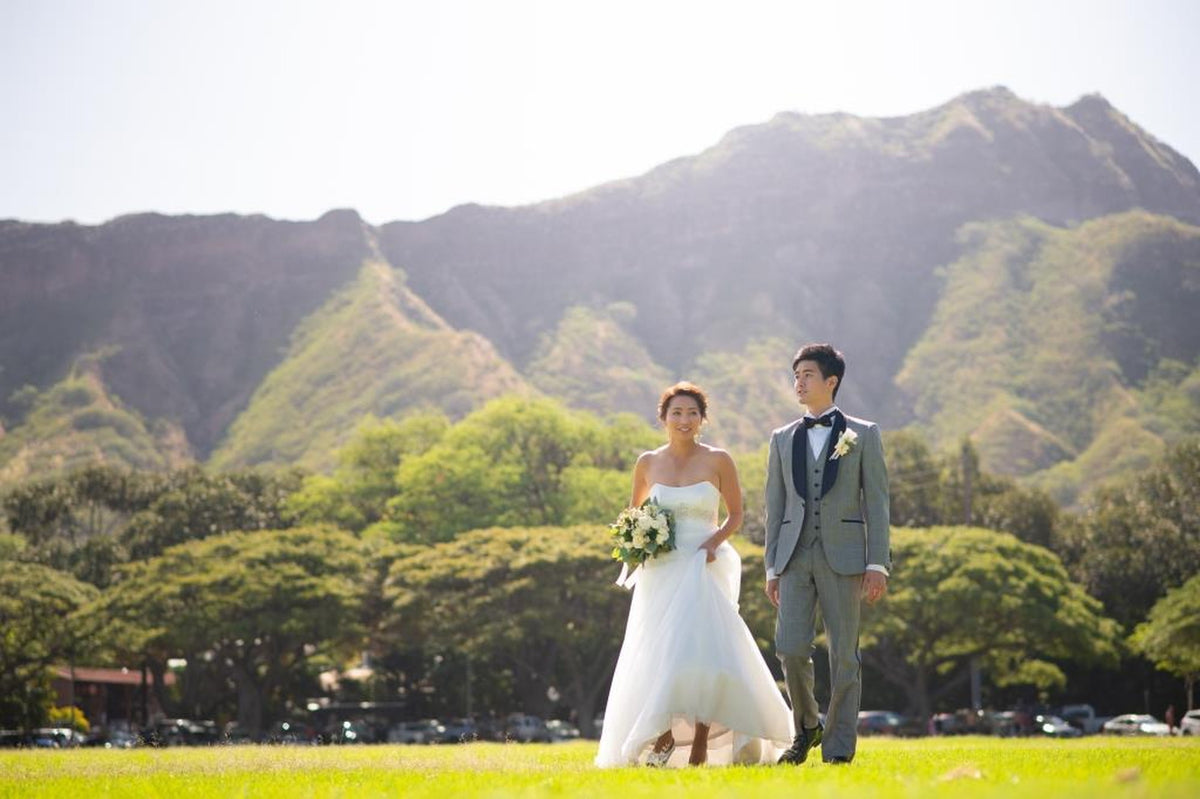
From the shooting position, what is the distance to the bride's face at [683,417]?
35.0 ft

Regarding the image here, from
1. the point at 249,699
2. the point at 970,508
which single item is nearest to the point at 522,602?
the point at 249,699

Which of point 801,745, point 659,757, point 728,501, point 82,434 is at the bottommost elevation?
point 659,757

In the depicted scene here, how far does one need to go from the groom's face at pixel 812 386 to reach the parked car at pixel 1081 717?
173 ft

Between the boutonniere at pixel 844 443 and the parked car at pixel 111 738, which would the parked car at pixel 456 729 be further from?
the boutonniere at pixel 844 443

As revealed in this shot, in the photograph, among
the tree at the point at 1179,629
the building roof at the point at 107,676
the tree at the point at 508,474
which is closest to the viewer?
the tree at the point at 1179,629

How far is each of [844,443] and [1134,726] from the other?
45.3 metres

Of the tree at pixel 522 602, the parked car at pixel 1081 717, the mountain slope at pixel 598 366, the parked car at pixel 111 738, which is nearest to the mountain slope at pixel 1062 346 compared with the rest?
the mountain slope at pixel 598 366

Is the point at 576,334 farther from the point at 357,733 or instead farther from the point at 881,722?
the point at 357,733

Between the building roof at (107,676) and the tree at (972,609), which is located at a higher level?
the tree at (972,609)

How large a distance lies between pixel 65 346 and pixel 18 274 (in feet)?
59.3

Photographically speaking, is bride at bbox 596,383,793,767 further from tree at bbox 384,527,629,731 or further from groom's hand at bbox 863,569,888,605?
tree at bbox 384,527,629,731

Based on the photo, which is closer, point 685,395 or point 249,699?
point 685,395

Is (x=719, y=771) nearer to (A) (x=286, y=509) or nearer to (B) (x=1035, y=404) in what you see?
(A) (x=286, y=509)

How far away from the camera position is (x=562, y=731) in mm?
50062
